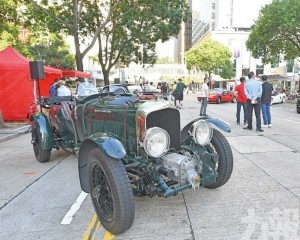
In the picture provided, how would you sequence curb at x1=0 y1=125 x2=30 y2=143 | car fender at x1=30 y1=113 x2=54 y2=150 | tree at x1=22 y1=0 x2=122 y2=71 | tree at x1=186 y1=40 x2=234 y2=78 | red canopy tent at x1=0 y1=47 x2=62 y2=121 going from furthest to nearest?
1. tree at x1=186 y1=40 x2=234 y2=78
2. tree at x1=22 y1=0 x2=122 y2=71
3. red canopy tent at x1=0 y1=47 x2=62 y2=121
4. curb at x1=0 y1=125 x2=30 y2=143
5. car fender at x1=30 y1=113 x2=54 y2=150

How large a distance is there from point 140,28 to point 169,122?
20.8m

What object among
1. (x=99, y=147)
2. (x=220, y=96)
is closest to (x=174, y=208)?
(x=99, y=147)

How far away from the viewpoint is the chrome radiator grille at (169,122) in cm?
406

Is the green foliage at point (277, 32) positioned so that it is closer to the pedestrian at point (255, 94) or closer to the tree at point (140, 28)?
the tree at point (140, 28)

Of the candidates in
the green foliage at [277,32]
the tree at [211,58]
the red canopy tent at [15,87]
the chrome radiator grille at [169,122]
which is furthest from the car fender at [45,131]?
the tree at [211,58]

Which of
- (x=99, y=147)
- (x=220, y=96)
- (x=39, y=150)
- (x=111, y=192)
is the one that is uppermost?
(x=99, y=147)

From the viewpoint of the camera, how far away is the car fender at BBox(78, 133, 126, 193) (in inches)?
144

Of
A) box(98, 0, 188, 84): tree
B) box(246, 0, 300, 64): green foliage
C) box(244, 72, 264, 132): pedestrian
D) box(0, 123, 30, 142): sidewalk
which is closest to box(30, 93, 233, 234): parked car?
box(244, 72, 264, 132): pedestrian

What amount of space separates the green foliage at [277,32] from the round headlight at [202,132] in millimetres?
23281

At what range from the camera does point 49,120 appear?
7.45 meters

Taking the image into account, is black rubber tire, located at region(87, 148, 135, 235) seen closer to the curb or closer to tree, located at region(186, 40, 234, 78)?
the curb

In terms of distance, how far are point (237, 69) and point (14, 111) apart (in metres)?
62.7

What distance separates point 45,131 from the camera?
6.98m

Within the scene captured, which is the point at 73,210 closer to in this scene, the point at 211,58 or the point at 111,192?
the point at 111,192
